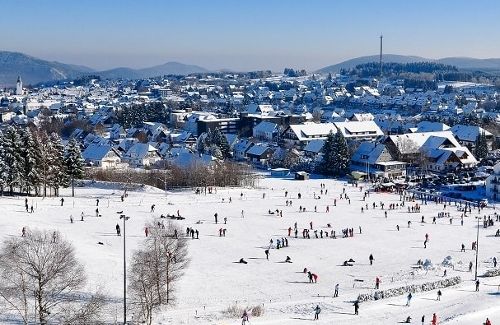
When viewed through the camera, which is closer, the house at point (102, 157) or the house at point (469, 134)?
the house at point (102, 157)

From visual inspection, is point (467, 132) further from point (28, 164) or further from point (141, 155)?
point (28, 164)

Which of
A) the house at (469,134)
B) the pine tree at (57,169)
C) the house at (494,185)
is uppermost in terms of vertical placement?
the house at (469,134)

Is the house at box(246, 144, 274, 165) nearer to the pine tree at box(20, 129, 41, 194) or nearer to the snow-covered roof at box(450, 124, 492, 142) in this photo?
the snow-covered roof at box(450, 124, 492, 142)

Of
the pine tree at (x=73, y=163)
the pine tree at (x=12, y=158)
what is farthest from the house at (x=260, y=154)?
the pine tree at (x=12, y=158)

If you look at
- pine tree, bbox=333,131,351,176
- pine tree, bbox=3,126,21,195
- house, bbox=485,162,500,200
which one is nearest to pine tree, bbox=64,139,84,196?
pine tree, bbox=3,126,21,195

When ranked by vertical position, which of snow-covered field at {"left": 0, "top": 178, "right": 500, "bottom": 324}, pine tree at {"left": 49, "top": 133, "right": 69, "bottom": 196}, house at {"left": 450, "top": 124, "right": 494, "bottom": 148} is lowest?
snow-covered field at {"left": 0, "top": 178, "right": 500, "bottom": 324}

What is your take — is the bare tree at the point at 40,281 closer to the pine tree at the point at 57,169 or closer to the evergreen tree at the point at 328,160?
the pine tree at the point at 57,169

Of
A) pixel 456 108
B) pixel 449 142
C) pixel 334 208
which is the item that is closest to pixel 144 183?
pixel 334 208
